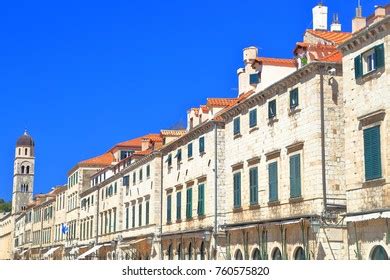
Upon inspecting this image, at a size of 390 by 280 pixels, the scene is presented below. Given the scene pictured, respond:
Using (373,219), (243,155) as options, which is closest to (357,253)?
(373,219)

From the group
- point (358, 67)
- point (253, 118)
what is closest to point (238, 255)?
point (253, 118)

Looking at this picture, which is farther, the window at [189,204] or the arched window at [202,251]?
the window at [189,204]

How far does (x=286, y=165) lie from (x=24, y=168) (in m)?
139

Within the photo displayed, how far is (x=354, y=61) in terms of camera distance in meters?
25.1

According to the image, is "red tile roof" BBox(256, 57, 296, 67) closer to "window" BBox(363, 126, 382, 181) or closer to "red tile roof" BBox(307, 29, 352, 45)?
"red tile roof" BBox(307, 29, 352, 45)

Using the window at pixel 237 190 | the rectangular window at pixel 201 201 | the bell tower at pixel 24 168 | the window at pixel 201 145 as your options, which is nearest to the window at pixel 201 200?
the rectangular window at pixel 201 201

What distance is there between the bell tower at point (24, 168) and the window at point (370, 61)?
13887cm

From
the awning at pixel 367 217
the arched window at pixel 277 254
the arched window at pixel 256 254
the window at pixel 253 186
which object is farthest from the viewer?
the window at pixel 253 186

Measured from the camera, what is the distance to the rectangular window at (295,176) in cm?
2816

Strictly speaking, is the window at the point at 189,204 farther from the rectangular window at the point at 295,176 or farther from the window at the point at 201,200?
the rectangular window at the point at 295,176

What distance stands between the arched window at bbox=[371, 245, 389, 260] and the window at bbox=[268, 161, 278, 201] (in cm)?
727

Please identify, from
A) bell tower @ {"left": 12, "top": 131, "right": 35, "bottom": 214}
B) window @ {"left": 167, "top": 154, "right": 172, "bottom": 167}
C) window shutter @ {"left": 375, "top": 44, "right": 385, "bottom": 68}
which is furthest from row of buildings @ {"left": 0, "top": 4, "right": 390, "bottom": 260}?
bell tower @ {"left": 12, "top": 131, "right": 35, "bottom": 214}
